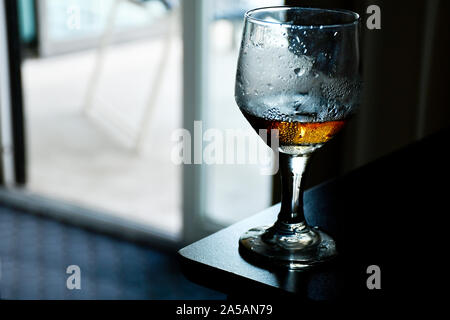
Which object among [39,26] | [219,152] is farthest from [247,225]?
[39,26]

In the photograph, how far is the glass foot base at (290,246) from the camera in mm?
565

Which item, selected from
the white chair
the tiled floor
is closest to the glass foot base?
the tiled floor

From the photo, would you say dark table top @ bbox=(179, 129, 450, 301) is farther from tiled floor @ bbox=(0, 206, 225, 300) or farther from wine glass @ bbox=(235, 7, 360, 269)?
tiled floor @ bbox=(0, 206, 225, 300)

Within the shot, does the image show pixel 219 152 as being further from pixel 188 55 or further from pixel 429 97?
pixel 429 97

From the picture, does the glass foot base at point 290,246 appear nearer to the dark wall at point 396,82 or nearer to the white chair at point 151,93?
the dark wall at point 396,82

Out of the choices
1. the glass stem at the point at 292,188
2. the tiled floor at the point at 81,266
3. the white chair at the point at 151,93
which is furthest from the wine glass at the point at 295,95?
the white chair at the point at 151,93

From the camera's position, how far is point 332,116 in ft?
1.83

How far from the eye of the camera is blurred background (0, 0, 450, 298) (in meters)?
1.57

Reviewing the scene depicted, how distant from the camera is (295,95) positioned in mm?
547

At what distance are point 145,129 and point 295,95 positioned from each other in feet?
8.16

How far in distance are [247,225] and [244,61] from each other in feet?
0.54

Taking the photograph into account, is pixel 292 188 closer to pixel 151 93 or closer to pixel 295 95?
pixel 295 95
